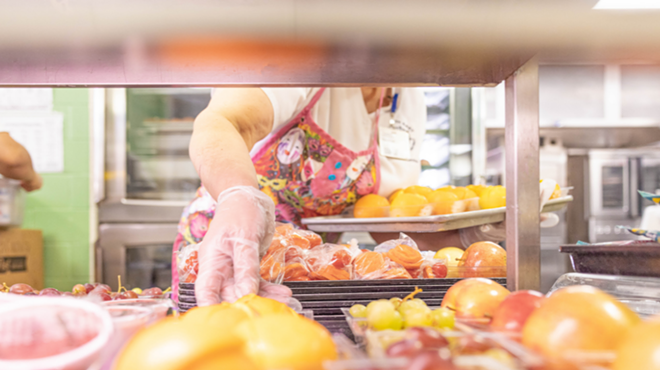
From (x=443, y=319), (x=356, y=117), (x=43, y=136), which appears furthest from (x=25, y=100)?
(x=443, y=319)

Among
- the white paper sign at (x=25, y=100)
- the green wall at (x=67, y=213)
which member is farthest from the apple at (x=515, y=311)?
the white paper sign at (x=25, y=100)

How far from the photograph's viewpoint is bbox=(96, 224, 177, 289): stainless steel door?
10.2 ft

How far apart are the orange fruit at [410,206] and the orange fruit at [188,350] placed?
1.24m

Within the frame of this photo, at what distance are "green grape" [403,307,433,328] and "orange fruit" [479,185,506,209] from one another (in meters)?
1.03

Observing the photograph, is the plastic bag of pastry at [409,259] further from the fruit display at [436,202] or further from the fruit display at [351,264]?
the fruit display at [436,202]

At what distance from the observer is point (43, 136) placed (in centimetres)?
318

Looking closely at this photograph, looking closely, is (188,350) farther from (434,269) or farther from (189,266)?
(434,269)

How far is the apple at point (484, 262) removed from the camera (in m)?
0.88

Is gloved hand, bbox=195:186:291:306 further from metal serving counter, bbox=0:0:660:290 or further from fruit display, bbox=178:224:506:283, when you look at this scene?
metal serving counter, bbox=0:0:660:290

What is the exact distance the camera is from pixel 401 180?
197cm

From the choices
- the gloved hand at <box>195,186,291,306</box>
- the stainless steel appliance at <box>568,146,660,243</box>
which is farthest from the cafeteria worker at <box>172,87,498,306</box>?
the stainless steel appliance at <box>568,146,660,243</box>

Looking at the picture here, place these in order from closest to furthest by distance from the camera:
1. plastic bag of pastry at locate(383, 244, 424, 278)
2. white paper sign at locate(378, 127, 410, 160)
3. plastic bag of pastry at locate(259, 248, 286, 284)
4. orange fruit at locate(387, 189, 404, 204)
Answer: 1. plastic bag of pastry at locate(259, 248, 286, 284)
2. plastic bag of pastry at locate(383, 244, 424, 278)
3. orange fruit at locate(387, 189, 404, 204)
4. white paper sign at locate(378, 127, 410, 160)

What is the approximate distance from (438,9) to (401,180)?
53.6 inches

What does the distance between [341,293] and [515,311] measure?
0.33 meters
